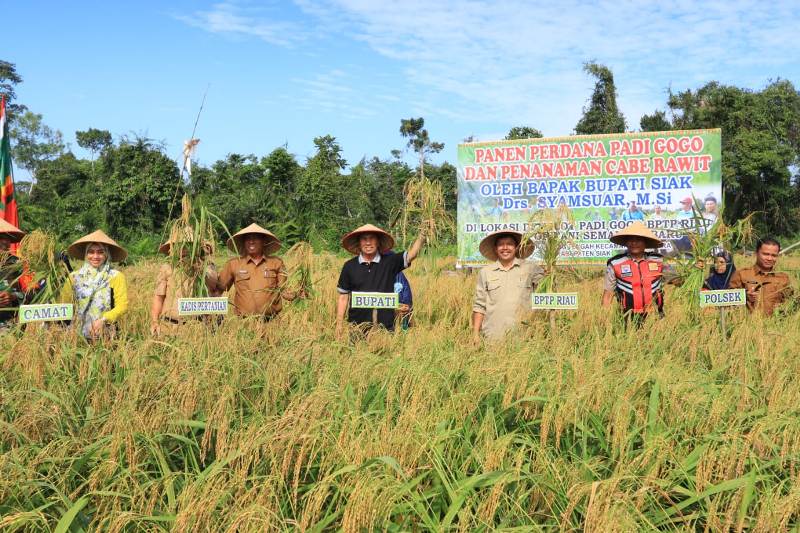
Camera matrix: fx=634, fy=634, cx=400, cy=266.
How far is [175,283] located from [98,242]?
600 mm

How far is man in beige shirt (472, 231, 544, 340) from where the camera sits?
4246mm

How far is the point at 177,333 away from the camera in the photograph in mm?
3588

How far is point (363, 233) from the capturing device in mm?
4648

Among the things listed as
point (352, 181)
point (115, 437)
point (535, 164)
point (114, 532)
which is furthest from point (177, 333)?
point (352, 181)

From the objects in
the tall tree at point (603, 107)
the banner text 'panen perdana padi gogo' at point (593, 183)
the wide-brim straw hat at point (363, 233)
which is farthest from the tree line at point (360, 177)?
the wide-brim straw hat at point (363, 233)

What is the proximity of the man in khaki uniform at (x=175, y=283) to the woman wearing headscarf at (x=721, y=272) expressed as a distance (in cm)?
351

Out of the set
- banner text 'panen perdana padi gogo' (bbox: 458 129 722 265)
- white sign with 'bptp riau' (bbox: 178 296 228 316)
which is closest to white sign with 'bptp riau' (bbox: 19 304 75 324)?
white sign with 'bptp riau' (bbox: 178 296 228 316)

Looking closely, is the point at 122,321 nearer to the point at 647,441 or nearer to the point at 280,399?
the point at 280,399

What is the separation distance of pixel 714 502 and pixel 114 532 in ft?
6.00

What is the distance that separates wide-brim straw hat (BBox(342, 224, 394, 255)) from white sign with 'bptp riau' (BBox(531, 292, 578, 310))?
1.23 metres

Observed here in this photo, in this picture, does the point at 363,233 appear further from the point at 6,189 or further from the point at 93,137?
the point at 93,137

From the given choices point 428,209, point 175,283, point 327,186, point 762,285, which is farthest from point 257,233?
point 327,186

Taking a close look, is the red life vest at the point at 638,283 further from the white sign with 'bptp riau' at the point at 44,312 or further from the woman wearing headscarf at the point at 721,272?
the white sign with 'bptp riau' at the point at 44,312

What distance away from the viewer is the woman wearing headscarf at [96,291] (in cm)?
405
